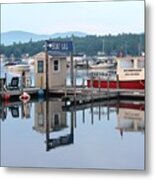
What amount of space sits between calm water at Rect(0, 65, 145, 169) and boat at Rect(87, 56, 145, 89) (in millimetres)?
87

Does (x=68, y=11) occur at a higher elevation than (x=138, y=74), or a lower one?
higher

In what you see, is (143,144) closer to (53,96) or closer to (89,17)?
(53,96)

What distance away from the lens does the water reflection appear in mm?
2484

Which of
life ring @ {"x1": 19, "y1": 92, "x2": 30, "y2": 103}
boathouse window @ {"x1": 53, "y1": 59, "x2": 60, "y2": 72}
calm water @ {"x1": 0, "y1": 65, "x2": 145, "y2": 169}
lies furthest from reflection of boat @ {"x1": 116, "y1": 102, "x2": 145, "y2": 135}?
life ring @ {"x1": 19, "y1": 92, "x2": 30, "y2": 103}

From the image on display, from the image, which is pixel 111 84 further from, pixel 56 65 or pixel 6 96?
pixel 6 96

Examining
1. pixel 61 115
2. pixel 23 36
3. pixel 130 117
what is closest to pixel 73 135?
pixel 61 115

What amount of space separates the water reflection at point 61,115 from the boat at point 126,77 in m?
0.09

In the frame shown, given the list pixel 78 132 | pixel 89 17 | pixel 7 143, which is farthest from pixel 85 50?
pixel 7 143

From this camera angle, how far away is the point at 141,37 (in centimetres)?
240

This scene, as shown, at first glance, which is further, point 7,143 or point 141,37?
point 7,143

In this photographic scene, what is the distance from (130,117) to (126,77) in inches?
7.8

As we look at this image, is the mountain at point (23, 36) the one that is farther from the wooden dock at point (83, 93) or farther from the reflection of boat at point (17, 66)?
the wooden dock at point (83, 93)

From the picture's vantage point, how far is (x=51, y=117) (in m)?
2.54

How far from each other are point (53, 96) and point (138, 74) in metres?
0.45
